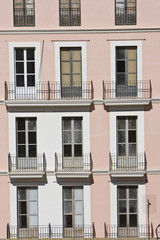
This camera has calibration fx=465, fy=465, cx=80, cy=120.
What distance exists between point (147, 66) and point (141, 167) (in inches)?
175

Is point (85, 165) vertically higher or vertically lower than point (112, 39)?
lower

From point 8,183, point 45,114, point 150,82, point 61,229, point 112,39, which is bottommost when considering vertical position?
point 61,229

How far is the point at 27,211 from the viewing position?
20.8m

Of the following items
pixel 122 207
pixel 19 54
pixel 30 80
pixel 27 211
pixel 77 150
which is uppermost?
pixel 19 54

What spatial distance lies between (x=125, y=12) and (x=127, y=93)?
358 centimetres

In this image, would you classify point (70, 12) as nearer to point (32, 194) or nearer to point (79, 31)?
point (79, 31)

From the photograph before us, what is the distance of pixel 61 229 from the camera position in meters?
20.6

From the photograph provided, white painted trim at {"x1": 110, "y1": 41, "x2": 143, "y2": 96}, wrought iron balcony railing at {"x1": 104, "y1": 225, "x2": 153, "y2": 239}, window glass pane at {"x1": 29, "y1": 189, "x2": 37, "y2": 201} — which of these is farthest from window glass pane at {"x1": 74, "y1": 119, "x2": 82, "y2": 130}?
wrought iron balcony railing at {"x1": 104, "y1": 225, "x2": 153, "y2": 239}

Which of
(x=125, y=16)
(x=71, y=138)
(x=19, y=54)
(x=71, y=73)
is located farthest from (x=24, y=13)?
(x=71, y=138)

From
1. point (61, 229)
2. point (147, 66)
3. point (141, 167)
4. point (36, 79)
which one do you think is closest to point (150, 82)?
point (147, 66)

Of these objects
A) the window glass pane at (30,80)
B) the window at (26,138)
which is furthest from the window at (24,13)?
the window at (26,138)

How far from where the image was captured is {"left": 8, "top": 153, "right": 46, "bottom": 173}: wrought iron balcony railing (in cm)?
2041

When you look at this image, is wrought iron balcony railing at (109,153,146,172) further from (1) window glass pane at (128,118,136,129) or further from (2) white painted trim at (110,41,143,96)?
(2) white painted trim at (110,41,143,96)

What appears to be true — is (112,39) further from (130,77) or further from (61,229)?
(61,229)
